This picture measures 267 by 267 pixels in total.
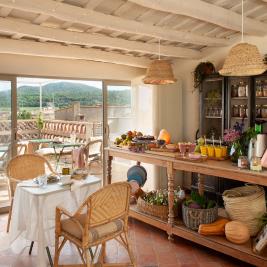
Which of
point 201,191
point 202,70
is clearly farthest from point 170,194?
point 202,70

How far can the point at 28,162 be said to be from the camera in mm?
4254

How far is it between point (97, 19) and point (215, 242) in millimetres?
2724

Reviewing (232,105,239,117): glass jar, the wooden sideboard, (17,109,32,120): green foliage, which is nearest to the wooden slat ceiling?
(232,105,239,117): glass jar

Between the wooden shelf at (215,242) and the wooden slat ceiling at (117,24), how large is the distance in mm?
2353

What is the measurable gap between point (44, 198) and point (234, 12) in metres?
3.10

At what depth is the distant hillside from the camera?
6.28 m

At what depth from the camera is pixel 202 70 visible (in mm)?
5504

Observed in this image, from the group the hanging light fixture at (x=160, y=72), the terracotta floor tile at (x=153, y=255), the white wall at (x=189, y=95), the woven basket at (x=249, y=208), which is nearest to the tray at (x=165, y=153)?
the woven basket at (x=249, y=208)

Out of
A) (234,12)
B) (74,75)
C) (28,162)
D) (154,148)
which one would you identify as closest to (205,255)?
(154,148)

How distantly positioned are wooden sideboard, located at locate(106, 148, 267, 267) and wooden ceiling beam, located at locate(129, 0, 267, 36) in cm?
162

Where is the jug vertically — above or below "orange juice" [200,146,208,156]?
above

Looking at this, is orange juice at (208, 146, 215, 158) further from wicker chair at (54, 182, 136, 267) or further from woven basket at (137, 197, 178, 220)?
wicker chair at (54, 182, 136, 267)

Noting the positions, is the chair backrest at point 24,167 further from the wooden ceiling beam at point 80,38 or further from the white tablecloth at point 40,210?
the wooden ceiling beam at point 80,38

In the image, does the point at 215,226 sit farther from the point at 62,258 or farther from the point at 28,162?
the point at 28,162
